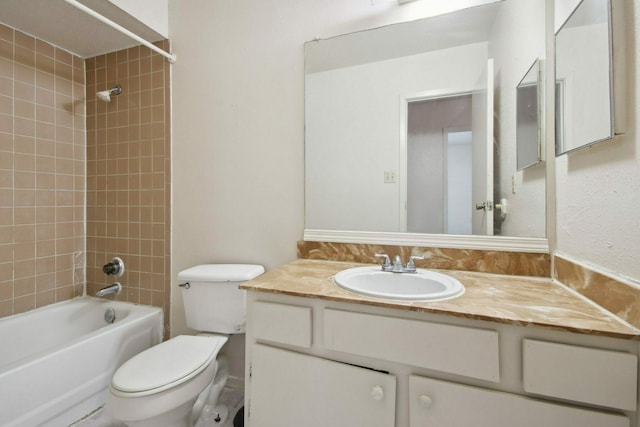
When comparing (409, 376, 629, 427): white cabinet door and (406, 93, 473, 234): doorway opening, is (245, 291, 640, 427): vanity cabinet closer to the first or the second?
(409, 376, 629, 427): white cabinet door

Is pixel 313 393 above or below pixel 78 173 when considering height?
below

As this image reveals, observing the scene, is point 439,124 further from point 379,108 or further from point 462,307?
point 462,307

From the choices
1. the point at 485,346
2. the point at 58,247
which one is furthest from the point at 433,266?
the point at 58,247

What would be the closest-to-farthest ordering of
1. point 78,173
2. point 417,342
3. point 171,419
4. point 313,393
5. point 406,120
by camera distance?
point 417,342, point 313,393, point 171,419, point 406,120, point 78,173

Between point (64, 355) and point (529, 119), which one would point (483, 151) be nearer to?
point (529, 119)

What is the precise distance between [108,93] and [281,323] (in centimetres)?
181

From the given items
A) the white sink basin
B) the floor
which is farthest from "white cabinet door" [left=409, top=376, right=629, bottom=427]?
the floor

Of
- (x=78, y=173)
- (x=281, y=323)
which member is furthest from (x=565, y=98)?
(x=78, y=173)

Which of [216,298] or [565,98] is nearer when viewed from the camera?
[565,98]

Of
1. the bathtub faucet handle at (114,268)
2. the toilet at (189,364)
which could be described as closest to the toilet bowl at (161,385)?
the toilet at (189,364)

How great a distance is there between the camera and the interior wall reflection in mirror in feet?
3.84

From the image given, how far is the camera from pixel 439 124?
49.9 inches

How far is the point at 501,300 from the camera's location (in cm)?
85

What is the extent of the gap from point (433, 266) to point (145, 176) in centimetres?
177
